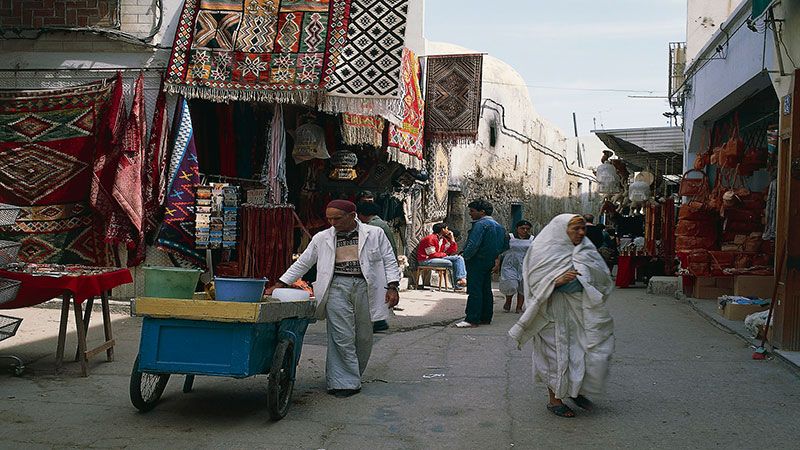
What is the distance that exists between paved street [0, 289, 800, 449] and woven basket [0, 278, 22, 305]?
67 centimetres

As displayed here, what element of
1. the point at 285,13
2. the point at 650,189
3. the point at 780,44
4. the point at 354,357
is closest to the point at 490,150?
the point at 650,189

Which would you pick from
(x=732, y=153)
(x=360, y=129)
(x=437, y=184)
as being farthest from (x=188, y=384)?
(x=437, y=184)

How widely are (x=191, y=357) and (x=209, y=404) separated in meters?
0.95

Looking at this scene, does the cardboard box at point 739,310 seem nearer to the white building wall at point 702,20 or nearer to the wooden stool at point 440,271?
the wooden stool at point 440,271

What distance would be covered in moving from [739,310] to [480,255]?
3309 mm

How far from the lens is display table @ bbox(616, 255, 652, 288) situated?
58.3 ft

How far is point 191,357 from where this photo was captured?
5215 mm

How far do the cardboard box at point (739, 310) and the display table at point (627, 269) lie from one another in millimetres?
7044

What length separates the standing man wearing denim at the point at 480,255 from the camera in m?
10.6

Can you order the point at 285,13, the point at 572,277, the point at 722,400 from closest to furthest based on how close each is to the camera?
the point at 572,277 < the point at 722,400 < the point at 285,13

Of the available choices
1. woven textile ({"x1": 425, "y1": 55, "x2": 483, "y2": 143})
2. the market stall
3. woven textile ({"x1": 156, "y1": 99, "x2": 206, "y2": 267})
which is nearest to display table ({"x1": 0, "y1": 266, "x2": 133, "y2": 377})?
woven textile ({"x1": 156, "y1": 99, "x2": 206, "y2": 267})

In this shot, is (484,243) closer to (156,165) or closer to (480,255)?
(480,255)

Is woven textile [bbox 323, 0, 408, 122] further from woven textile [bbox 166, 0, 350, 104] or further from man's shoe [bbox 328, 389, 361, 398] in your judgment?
man's shoe [bbox 328, 389, 361, 398]

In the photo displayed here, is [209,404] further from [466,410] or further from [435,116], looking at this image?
[435,116]
